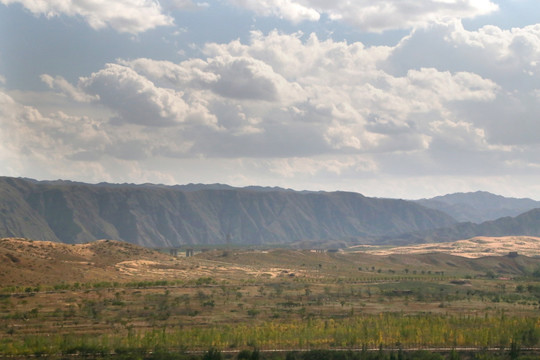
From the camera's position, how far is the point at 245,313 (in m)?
88.9

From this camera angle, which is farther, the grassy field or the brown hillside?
the brown hillside

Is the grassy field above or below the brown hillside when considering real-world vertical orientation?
below

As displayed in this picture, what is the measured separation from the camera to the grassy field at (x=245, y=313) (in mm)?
68312

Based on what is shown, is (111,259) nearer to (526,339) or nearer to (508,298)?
(508,298)

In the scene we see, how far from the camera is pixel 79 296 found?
A: 3883 inches

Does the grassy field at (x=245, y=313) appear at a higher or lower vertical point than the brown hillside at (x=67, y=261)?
lower

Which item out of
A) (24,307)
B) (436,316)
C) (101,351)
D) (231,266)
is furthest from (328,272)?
(101,351)

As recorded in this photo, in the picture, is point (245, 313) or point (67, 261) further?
point (67, 261)

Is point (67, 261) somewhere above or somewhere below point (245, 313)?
above

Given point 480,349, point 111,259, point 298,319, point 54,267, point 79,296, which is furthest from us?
point 111,259

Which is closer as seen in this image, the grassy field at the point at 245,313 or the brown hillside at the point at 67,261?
the grassy field at the point at 245,313

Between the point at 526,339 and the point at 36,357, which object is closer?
the point at 36,357

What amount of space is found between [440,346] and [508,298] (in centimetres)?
5164

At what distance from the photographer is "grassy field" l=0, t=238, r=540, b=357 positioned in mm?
68312
